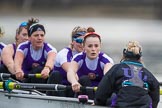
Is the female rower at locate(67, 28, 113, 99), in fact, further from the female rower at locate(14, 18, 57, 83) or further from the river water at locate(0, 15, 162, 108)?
the river water at locate(0, 15, 162, 108)

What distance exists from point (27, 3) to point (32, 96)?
28.6m

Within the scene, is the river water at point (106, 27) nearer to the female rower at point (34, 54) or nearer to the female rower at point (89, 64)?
the female rower at point (34, 54)

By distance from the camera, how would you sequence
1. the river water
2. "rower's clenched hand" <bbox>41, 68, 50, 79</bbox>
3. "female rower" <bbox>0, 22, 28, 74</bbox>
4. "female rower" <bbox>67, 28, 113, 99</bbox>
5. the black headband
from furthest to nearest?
the river water < "female rower" <bbox>0, 22, 28, 74</bbox> < the black headband < "rower's clenched hand" <bbox>41, 68, 50, 79</bbox> < "female rower" <bbox>67, 28, 113, 99</bbox>

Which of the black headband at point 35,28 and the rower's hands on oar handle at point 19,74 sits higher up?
the black headband at point 35,28

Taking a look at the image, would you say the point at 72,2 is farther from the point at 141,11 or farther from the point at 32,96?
the point at 32,96

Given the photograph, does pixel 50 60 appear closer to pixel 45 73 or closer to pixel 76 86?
pixel 45 73

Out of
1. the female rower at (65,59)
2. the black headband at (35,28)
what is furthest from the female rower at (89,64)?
the black headband at (35,28)

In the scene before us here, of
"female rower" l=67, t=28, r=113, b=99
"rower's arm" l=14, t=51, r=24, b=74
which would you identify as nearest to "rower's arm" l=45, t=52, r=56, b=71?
"rower's arm" l=14, t=51, r=24, b=74

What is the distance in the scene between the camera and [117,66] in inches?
267

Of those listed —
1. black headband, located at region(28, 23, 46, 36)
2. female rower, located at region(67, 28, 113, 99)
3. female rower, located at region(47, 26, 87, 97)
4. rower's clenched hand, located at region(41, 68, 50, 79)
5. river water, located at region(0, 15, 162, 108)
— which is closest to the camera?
female rower, located at region(67, 28, 113, 99)

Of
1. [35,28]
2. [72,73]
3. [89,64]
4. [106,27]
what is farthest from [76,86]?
[106,27]

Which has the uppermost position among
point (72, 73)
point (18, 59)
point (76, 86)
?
point (18, 59)

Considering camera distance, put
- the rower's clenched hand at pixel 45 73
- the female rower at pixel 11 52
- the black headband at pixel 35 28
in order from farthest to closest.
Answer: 1. the female rower at pixel 11 52
2. the black headband at pixel 35 28
3. the rower's clenched hand at pixel 45 73

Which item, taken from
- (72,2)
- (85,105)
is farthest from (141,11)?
(85,105)
